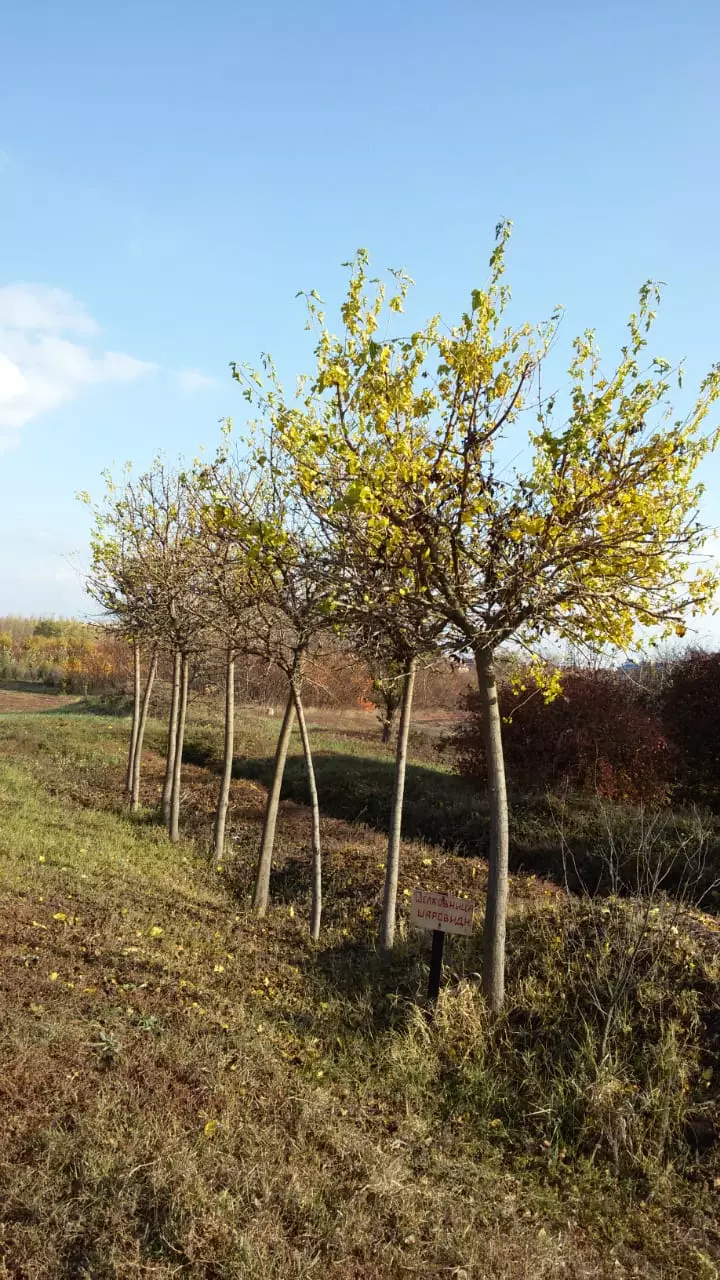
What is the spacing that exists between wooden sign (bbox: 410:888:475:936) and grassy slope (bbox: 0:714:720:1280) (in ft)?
1.53

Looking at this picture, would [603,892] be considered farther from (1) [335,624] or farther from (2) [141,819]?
(2) [141,819]

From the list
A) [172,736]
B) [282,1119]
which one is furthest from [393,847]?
[172,736]

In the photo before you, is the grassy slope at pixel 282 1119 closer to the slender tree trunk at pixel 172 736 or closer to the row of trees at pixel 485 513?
the row of trees at pixel 485 513

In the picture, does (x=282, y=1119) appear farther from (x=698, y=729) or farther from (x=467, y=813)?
(x=698, y=729)

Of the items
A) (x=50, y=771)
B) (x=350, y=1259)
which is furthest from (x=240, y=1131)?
(x=50, y=771)

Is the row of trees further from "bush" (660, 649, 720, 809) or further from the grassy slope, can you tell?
"bush" (660, 649, 720, 809)

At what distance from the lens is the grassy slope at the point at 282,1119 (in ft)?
10.6

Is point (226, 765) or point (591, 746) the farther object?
point (591, 746)

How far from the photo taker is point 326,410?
17.2 feet

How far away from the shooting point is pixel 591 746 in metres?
14.0

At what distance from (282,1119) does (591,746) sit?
10.9m

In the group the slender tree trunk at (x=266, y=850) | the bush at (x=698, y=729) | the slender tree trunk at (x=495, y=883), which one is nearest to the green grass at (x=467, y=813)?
the bush at (x=698, y=729)

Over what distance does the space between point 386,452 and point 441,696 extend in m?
29.7

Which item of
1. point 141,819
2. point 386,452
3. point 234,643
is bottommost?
point 141,819
